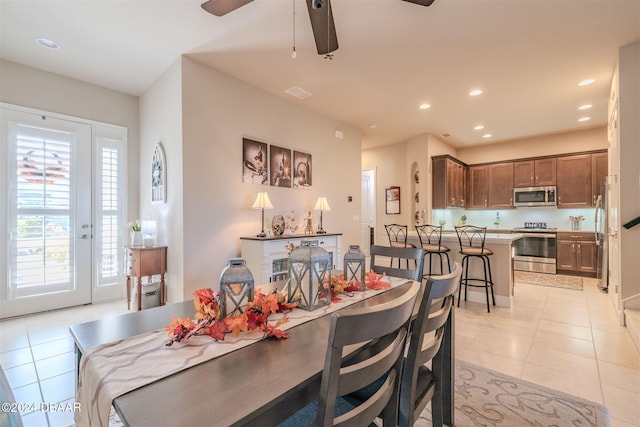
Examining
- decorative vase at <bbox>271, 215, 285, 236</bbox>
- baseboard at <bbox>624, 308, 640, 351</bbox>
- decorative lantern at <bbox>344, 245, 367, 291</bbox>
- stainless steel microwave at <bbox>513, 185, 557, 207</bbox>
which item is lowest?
baseboard at <bbox>624, 308, 640, 351</bbox>

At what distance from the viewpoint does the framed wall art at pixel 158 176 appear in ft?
11.6

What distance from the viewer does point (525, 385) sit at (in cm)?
205

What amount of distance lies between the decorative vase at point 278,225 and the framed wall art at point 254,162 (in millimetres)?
536

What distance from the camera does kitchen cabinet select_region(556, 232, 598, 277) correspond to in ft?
17.7

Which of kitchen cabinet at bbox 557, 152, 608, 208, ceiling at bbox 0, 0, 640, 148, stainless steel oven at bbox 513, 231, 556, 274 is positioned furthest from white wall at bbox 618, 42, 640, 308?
kitchen cabinet at bbox 557, 152, 608, 208

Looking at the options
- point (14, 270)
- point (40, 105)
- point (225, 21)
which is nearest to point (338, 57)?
point (225, 21)

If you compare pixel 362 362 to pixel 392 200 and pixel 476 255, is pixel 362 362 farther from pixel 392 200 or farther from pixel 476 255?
pixel 392 200

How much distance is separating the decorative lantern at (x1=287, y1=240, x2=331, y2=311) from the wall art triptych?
8.97ft

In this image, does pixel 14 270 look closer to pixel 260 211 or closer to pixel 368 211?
pixel 260 211

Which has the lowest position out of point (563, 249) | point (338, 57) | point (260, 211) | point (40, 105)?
point (563, 249)

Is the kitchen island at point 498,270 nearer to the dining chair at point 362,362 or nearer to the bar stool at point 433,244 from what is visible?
the bar stool at point 433,244

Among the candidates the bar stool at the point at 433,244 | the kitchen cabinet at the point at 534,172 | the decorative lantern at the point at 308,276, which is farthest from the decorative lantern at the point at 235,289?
the kitchen cabinet at the point at 534,172

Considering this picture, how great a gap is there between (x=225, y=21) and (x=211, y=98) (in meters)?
1.01

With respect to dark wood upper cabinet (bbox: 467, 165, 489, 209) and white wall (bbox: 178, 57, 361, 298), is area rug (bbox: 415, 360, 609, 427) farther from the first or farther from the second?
dark wood upper cabinet (bbox: 467, 165, 489, 209)
